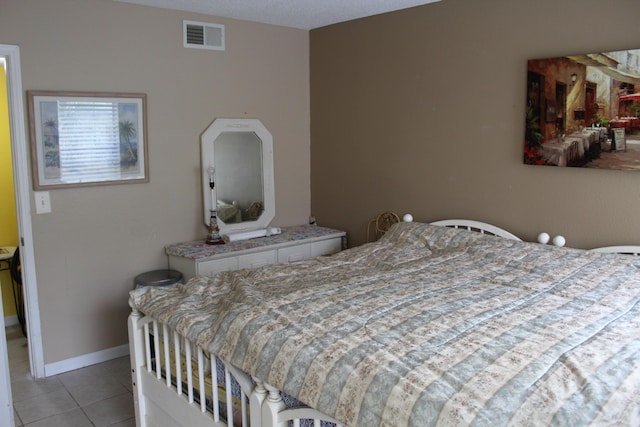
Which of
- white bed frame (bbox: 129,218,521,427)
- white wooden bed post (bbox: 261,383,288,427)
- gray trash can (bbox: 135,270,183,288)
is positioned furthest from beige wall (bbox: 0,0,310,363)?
white wooden bed post (bbox: 261,383,288,427)

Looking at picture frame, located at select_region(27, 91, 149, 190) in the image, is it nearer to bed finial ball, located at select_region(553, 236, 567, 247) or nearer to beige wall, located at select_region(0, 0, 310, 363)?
beige wall, located at select_region(0, 0, 310, 363)

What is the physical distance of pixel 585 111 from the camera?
9.40 ft

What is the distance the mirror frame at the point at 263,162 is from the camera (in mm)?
3941

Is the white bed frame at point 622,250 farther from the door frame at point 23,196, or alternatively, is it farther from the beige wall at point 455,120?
the door frame at point 23,196

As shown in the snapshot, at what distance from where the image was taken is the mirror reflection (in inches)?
159

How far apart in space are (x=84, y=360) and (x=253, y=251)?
131cm

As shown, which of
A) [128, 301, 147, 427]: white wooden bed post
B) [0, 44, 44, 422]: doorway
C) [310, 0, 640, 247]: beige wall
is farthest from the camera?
[0, 44, 44, 422]: doorway

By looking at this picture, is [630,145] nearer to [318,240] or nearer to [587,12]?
[587,12]

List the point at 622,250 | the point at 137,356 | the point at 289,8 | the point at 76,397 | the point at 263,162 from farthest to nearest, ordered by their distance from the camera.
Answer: the point at 263,162 < the point at 289,8 < the point at 76,397 < the point at 622,250 < the point at 137,356

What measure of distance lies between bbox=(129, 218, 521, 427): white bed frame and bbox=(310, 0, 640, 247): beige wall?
200cm

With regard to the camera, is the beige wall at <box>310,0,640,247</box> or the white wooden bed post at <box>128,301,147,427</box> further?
the beige wall at <box>310,0,640,247</box>

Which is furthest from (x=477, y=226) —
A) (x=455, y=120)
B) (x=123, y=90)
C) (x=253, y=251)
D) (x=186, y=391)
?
(x=123, y=90)

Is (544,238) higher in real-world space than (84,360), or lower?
higher

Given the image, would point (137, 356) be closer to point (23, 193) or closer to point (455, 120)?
point (23, 193)
